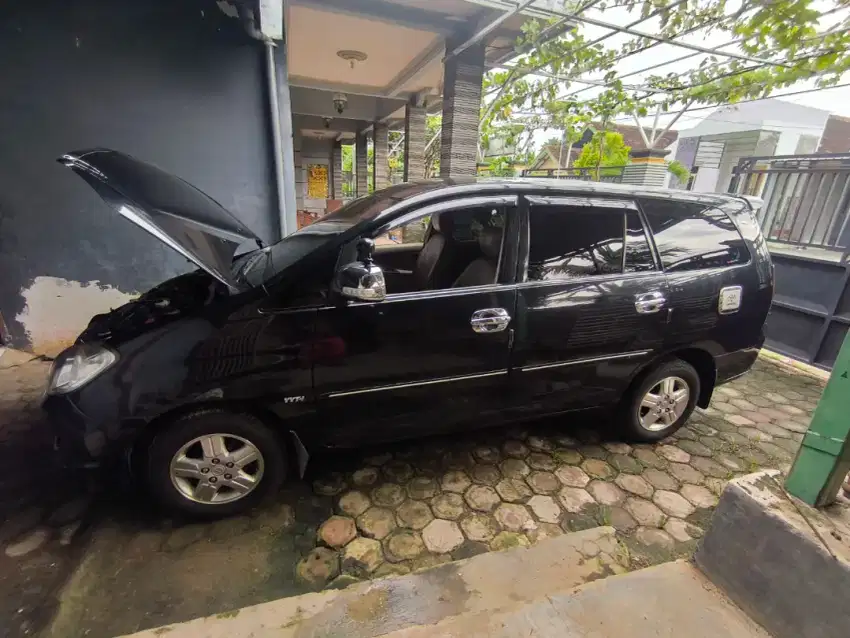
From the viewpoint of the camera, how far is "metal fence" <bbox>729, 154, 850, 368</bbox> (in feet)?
14.9

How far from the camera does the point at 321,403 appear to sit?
2.13 m

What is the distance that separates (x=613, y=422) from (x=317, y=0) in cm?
523

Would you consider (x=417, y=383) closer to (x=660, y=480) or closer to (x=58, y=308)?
(x=660, y=480)

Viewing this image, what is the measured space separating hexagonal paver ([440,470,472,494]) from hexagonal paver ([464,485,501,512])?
44 millimetres

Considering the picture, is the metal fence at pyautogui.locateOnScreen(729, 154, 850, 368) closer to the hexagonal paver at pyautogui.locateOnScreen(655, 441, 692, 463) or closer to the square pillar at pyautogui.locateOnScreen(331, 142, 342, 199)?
the hexagonal paver at pyautogui.locateOnScreen(655, 441, 692, 463)

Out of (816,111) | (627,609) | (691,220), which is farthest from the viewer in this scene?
(816,111)

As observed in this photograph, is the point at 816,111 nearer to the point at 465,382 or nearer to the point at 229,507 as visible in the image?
the point at 465,382

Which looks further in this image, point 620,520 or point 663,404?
point 663,404

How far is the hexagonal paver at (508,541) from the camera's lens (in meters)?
2.09

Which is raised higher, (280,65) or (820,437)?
(280,65)

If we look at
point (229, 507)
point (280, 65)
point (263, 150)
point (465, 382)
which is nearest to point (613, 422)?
point (465, 382)

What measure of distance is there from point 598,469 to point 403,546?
4.57 feet

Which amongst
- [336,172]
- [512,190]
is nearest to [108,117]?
[512,190]

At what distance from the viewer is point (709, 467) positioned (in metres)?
2.77
